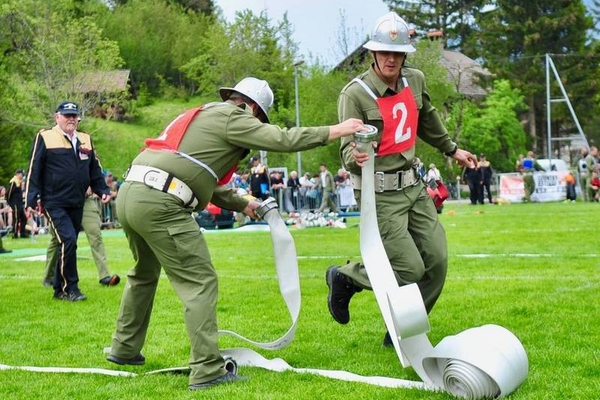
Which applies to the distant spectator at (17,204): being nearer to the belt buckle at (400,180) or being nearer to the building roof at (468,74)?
the belt buckle at (400,180)

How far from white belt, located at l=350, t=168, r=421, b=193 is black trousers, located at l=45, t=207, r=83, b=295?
4.84 metres

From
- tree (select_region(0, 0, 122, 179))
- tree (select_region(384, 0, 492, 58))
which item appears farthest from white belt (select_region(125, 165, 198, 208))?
tree (select_region(384, 0, 492, 58))

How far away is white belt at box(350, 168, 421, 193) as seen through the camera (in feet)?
22.0

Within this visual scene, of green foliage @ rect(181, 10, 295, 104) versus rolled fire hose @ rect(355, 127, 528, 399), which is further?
green foliage @ rect(181, 10, 295, 104)

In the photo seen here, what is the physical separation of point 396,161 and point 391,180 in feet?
0.47

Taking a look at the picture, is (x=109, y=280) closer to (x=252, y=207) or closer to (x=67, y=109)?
(x=67, y=109)

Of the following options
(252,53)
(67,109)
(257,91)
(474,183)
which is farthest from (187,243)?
(252,53)

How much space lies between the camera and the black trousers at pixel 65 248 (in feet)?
34.8

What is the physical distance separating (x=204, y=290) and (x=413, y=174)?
6.22 ft

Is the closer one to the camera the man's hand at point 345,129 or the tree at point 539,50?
the man's hand at point 345,129

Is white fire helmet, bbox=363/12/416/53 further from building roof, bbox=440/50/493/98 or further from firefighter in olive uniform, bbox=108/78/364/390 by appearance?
building roof, bbox=440/50/493/98

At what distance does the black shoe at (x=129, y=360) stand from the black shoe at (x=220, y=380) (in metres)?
0.95

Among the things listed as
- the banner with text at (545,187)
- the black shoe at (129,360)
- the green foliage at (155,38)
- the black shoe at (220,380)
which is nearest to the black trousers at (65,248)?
the black shoe at (129,360)

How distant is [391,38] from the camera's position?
6504mm
